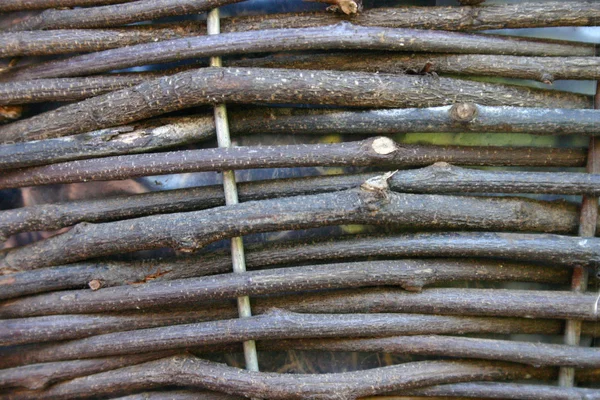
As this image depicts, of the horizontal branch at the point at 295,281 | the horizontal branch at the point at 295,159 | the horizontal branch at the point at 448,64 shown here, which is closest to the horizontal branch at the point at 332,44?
the horizontal branch at the point at 448,64

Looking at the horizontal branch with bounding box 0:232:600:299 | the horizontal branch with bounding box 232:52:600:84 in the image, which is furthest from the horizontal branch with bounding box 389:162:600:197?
the horizontal branch with bounding box 232:52:600:84

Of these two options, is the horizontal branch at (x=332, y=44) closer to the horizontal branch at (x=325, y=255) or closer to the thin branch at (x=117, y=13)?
the thin branch at (x=117, y=13)

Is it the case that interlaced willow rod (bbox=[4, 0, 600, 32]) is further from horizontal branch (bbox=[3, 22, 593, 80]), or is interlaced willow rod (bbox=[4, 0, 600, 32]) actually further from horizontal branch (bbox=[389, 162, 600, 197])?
horizontal branch (bbox=[389, 162, 600, 197])

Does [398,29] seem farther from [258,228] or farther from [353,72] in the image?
[258,228]

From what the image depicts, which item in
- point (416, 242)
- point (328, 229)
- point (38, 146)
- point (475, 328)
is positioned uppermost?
point (38, 146)

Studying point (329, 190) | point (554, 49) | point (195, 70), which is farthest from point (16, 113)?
point (554, 49)

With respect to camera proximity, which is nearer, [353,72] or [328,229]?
[353,72]

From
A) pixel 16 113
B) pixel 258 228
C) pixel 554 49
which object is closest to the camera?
pixel 258 228

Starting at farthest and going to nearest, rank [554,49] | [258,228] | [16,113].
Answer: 1. [16,113]
2. [554,49]
3. [258,228]
